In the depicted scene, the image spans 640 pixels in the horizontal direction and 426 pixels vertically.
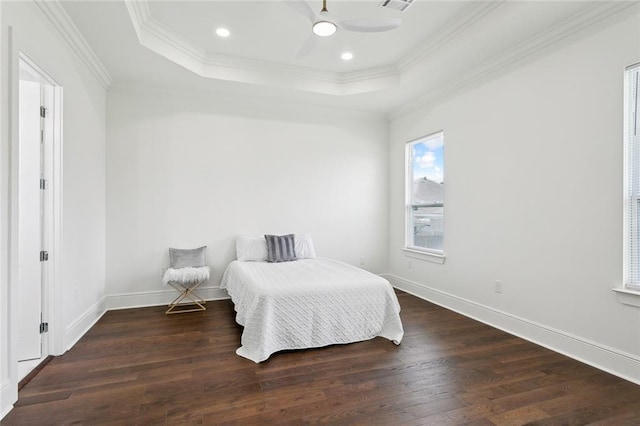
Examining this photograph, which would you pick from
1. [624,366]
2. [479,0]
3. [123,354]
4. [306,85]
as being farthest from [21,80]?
[624,366]

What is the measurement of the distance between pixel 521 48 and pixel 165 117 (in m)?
4.16

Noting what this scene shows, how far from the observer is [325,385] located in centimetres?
220

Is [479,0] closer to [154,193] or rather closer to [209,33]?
[209,33]

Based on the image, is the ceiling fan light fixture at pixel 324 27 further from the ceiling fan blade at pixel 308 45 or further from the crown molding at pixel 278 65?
the crown molding at pixel 278 65

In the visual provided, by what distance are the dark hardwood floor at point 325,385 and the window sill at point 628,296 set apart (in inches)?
22.0

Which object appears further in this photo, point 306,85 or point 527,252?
point 306,85

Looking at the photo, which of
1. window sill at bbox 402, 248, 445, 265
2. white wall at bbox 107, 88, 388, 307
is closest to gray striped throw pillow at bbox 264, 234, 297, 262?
white wall at bbox 107, 88, 388, 307

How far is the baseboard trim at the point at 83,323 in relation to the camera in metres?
2.80

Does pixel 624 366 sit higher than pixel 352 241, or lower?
lower

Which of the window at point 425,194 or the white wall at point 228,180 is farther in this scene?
the window at point 425,194

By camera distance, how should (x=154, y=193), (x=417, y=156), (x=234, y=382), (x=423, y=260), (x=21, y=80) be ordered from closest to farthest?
(x=234, y=382) → (x=21, y=80) → (x=154, y=193) → (x=423, y=260) → (x=417, y=156)

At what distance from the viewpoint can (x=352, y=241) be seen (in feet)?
16.8

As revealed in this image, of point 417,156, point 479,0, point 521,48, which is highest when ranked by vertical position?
point 479,0

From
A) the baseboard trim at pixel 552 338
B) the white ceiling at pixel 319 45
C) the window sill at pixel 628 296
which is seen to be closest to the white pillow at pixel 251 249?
the white ceiling at pixel 319 45
